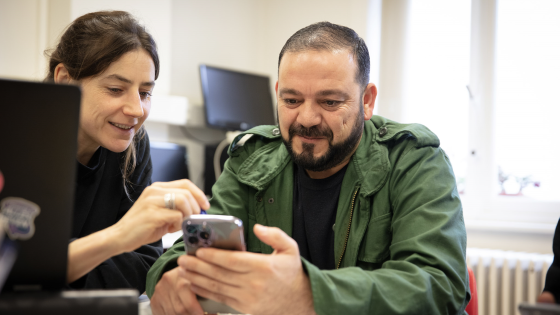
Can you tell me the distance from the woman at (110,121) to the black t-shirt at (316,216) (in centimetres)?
40

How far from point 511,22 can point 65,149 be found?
2.84 metres

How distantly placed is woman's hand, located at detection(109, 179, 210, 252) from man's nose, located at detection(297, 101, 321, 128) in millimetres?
458

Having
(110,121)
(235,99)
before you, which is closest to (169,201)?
(110,121)

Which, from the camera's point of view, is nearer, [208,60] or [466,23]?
[466,23]

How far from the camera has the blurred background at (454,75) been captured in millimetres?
2494

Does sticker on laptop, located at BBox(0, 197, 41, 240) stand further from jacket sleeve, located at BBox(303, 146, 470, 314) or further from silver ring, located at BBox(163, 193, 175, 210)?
jacket sleeve, located at BBox(303, 146, 470, 314)

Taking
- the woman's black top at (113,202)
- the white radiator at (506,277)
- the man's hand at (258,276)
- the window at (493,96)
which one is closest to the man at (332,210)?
the man's hand at (258,276)

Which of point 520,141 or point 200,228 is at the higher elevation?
point 520,141

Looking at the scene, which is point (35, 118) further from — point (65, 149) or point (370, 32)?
point (370, 32)

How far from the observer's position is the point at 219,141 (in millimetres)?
3328

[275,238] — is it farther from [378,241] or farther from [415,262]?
[378,241]

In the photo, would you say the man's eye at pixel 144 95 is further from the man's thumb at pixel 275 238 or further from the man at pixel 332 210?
the man's thumb at pixel 275 238

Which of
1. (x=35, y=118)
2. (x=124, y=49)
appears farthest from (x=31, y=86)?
(x=124, y=49)

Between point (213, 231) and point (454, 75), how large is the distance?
2619mm
